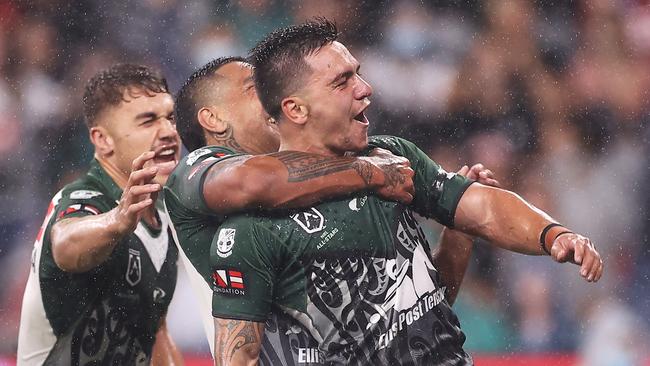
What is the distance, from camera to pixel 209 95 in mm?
3816

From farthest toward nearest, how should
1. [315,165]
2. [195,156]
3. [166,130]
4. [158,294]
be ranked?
[166,130] < [158,294] < [195,156] < [315,165]

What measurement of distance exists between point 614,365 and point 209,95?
376cm

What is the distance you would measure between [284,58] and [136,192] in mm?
645

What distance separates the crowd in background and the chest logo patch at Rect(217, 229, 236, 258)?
3946 millimetres

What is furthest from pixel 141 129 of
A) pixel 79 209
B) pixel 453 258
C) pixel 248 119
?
pixel 453 258

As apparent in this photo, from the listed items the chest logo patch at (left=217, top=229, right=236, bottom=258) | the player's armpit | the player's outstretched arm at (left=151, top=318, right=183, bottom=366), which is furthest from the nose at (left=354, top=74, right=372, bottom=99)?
the player's outstretched arm at (left=151, top=318, right=183, bottom=366)

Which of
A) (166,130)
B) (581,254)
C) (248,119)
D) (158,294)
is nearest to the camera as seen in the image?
(581,254)

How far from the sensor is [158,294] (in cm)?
434

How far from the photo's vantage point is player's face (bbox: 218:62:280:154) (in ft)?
12.3

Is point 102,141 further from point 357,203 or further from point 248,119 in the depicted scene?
point 357,203

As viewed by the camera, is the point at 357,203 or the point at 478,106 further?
the point at 478,106

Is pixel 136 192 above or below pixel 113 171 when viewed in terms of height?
below

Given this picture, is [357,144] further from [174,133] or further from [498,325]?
[498,325]

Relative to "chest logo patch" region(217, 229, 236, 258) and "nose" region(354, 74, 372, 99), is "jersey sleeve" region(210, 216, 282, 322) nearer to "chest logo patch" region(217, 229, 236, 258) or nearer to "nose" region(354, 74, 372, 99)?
"chest logo patch" region(217, 229, 236, 258)
